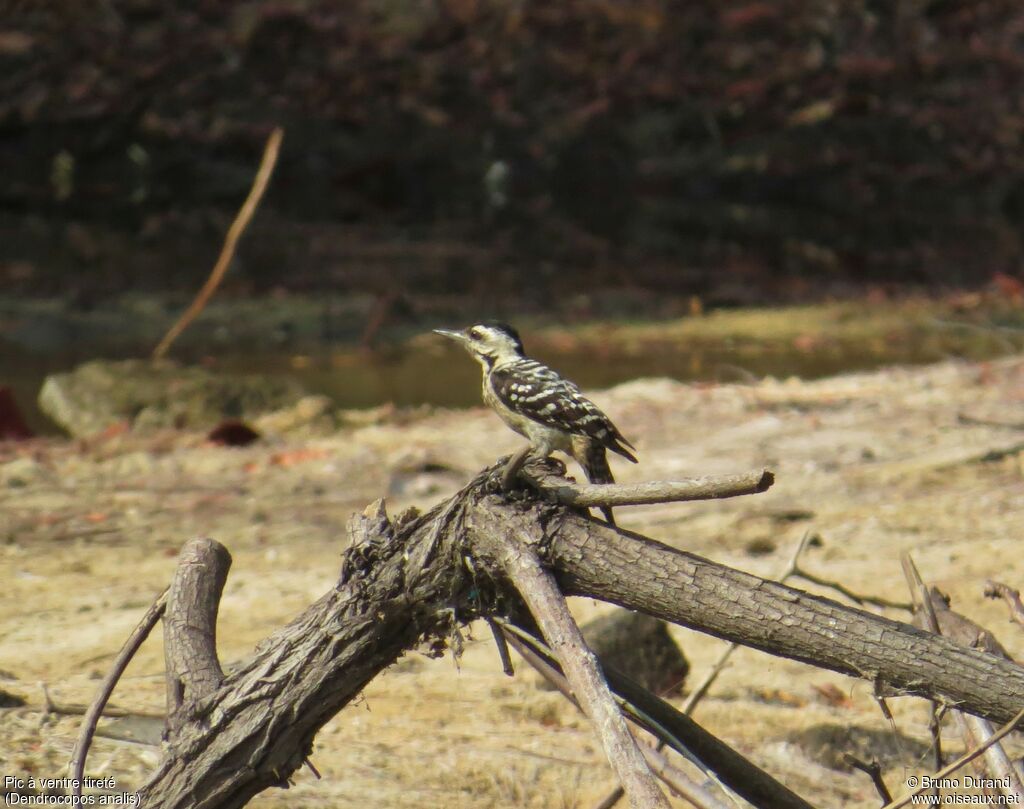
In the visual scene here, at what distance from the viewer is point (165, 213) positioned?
13.2 metres

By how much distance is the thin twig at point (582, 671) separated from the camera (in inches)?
59.9

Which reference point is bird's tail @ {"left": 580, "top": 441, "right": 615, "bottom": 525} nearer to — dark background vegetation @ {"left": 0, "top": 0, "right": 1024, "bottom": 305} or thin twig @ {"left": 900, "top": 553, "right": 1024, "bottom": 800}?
thin twig @ {"left": 900, "top": 553, "right": 1024, "bottom": 800}

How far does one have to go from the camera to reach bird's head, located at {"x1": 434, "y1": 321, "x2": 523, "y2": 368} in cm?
326

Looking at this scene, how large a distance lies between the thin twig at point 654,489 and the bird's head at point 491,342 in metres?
1.36

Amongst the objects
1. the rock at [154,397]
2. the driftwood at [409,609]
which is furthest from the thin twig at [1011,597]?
the rock at [154,397]

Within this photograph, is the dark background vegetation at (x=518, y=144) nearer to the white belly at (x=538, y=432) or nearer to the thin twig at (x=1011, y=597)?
the white belly at (x=538, y=432)

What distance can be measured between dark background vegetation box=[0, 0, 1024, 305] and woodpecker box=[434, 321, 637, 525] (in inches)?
330

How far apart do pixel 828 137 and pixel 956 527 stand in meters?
12.8

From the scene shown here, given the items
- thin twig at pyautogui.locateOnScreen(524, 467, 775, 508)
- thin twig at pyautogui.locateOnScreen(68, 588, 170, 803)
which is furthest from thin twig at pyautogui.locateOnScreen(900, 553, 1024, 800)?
thin twig at pyautogui.locateOnScreen(68, 588, 170, 803)

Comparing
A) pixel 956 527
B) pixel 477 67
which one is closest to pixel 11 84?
pixel 477 67

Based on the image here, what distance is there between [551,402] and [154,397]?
187 inches

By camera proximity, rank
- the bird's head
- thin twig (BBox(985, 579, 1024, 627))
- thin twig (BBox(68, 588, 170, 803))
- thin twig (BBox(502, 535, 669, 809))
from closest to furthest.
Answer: thin twig (BBox(502, 535, 669, 809)), thin twig (BBox(68, 588, 170, 803)), thin twig (BBox(985, 579, 1024, 627)), the bird's head

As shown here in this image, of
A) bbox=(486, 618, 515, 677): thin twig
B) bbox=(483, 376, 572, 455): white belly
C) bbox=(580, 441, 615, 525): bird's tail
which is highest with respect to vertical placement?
bbox=(483, 376, 572, 455): white belly

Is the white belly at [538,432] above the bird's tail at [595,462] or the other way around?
above
